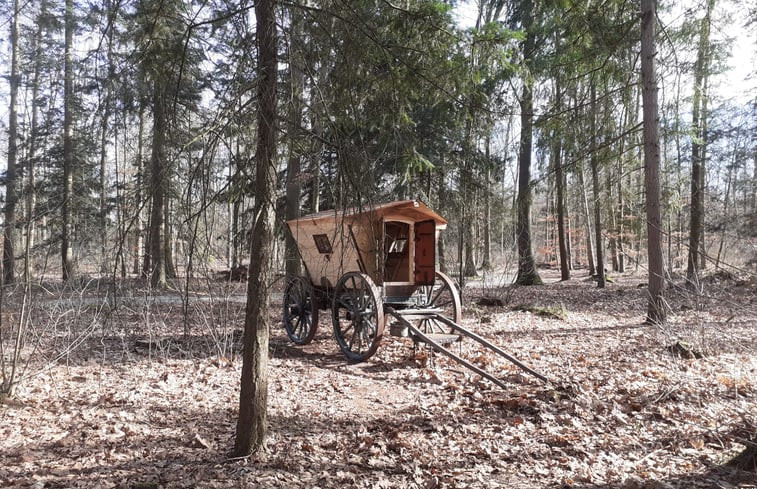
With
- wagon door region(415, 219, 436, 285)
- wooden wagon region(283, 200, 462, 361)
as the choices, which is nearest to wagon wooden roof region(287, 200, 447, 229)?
wooden wagon region(283, 200, 462, 361)

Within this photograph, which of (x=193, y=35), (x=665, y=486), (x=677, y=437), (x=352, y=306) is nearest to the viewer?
(x=665, y=486)

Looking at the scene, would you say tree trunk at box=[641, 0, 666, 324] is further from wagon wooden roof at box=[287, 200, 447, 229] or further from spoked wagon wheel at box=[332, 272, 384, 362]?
spoked wagon wheel at box=[332, 272, 384, 362]

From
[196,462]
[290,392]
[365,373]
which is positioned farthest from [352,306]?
[196,462]

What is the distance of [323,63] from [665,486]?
384cm

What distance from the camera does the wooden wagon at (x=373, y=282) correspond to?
6.91 metres

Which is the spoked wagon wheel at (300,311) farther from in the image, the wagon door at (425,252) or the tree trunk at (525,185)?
the tree trunk at (525,185)

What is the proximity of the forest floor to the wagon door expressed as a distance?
3.97ft

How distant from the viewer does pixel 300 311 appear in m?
8.45

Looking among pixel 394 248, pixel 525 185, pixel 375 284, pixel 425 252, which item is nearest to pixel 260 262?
pixel 375 284

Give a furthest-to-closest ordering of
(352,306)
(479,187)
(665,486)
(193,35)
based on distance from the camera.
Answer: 1. (479,187)
2. (352,306)
3. (193,35)
4. (665,486)

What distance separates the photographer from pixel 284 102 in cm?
367

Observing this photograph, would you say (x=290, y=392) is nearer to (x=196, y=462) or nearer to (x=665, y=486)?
(x=196, y=462)

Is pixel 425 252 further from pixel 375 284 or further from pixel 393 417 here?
pixel 393 417

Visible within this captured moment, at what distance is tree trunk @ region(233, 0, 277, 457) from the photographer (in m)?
3.35
